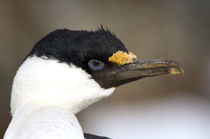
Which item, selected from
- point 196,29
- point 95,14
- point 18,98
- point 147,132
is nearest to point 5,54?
point 95,14

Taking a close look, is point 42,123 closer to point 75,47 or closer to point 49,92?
point 49,92

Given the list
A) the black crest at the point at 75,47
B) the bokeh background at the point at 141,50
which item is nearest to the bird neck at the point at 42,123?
the black crest at the point at 75,47

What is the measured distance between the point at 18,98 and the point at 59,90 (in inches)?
6.5

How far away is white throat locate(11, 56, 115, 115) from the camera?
1.79 meters

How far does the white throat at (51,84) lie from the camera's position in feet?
5.88

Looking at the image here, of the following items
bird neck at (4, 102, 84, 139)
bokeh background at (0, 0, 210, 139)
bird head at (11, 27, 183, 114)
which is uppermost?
bird head at (11, 27, 183, 114)

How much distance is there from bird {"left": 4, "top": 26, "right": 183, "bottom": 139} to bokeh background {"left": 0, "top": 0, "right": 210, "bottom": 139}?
3.32 metres

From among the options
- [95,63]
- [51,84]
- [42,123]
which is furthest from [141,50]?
[42,123]

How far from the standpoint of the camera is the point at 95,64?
73.7 inches

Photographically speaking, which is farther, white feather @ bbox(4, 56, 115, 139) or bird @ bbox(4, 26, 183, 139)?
bird @ bbox(4, 26, 183, 139)

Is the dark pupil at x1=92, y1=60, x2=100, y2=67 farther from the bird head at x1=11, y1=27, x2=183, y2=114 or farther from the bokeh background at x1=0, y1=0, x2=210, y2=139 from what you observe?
the bokeh background at x1=0, y1=0, x2=210, y2=139

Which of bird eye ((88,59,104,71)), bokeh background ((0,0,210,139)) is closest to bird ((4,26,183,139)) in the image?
bird eye ((88,59,104,71))

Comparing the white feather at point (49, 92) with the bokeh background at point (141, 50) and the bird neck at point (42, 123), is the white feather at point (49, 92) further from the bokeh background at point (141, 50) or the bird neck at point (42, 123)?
the bokeh background at point (141, 50)

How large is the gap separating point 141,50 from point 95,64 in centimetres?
415
